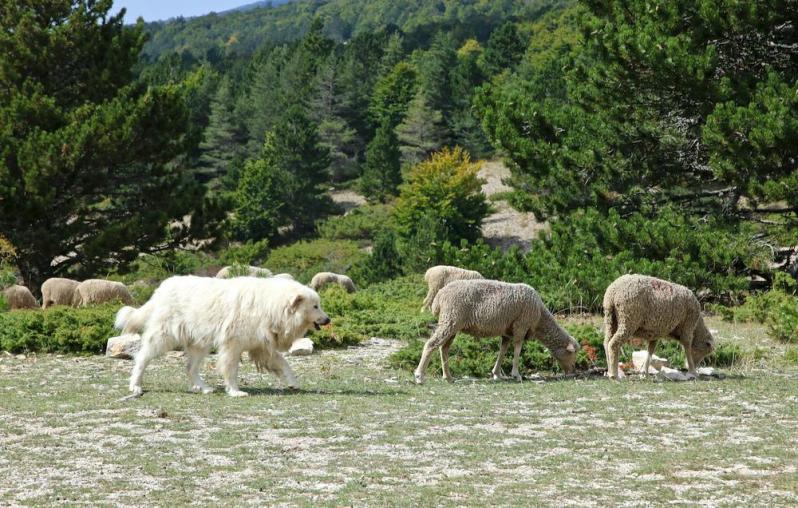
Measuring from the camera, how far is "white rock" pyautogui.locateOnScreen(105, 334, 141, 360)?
58.7 feet

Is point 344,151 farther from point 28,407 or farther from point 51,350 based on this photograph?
Result: point 28,407

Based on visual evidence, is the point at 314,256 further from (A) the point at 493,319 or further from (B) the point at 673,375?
(B) the point at 673,375

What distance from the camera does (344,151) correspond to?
11212cm

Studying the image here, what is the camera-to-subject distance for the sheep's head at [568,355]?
15422 mm

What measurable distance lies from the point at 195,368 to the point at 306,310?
1726 millimetres

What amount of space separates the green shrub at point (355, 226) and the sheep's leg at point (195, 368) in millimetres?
69314

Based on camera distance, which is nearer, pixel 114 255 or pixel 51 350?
pixel 51 350

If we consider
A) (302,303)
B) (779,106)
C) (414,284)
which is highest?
(779,106)

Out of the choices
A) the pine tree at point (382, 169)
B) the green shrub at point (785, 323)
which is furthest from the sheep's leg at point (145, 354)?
the pine tree at point (382, 169)

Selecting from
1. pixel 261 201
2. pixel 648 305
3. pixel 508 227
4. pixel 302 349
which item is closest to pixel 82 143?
pixel 302 349

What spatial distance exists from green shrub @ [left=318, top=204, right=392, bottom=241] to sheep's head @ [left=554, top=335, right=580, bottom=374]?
67.0 m

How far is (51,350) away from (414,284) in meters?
17.1

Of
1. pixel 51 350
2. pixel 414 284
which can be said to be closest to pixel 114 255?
pixel 414 284

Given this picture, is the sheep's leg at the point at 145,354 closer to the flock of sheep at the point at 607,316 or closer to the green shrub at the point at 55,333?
the flock of sheep at the point at 607,316
